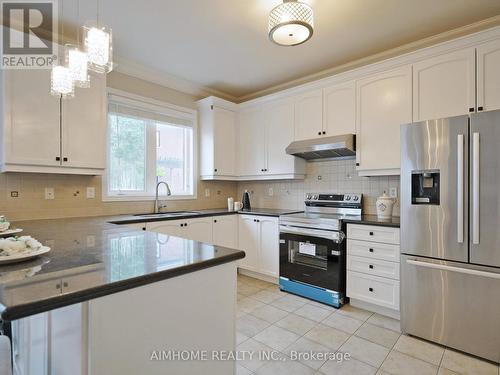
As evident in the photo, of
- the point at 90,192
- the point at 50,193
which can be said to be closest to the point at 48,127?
the point at 50,193

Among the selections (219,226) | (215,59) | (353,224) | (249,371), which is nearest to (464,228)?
(353,224)

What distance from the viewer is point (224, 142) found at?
151 inches

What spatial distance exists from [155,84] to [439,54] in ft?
9.91

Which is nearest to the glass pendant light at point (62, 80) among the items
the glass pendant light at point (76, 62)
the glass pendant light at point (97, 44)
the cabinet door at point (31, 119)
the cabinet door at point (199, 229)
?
the glass pendant light at point (76, 62)

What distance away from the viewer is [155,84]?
3.42m

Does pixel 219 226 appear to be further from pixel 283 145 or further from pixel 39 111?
pixel 39 111

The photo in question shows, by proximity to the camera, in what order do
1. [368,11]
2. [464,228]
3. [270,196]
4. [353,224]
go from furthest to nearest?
[270,196] → [353,224] → [368,11] → [464,228]

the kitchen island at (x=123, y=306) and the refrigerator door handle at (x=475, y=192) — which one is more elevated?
the refrigerator door handle at (x=475, y=192)

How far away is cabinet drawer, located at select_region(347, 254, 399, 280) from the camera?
2.39 m

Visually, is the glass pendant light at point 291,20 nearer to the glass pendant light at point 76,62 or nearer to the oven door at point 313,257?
the glass pendant light at point 76,62

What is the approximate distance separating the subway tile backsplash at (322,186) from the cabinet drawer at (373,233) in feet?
1.71

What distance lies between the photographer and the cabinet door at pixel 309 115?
10.3ft

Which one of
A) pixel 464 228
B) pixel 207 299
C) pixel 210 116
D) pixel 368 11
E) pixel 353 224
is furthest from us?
pixel 210 116

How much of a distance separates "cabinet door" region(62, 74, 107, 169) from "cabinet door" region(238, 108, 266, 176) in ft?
6.06
